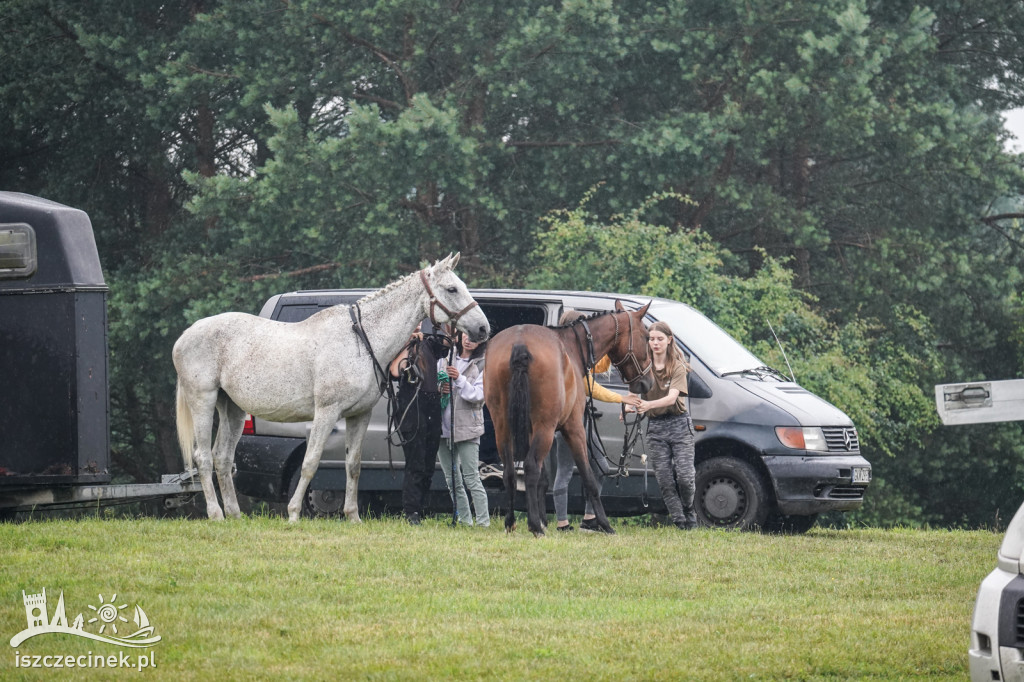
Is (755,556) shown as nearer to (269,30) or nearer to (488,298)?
(488,298)

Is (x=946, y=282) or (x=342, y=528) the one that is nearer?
(x=342, y=528)

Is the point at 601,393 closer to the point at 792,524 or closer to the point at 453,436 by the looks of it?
the point at 453,436

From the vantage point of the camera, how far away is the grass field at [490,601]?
255 inches

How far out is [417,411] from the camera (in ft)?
39.3

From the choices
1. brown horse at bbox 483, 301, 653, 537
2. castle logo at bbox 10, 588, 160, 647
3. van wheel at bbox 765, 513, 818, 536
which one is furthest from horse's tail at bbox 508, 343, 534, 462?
castle logo at bbox 10, 588, 160, 647

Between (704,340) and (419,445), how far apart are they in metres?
2.85

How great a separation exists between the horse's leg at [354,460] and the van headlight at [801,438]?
11.8 ft

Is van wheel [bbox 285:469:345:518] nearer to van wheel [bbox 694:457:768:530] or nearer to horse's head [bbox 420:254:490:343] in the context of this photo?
horse's head [bbox 420:254:490:343]

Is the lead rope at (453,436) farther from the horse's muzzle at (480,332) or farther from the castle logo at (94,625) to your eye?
the castle logo at (94,625)

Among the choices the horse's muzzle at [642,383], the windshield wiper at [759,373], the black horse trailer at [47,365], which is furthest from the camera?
the windshield wiper at [759,373]

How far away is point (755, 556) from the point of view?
394 inches

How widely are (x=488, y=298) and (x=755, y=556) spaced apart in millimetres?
4070

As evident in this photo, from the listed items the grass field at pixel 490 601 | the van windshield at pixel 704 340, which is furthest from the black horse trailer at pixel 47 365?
the van windshield at pixel 704 340

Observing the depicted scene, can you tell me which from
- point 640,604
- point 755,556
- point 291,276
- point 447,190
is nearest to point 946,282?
point 447,190
